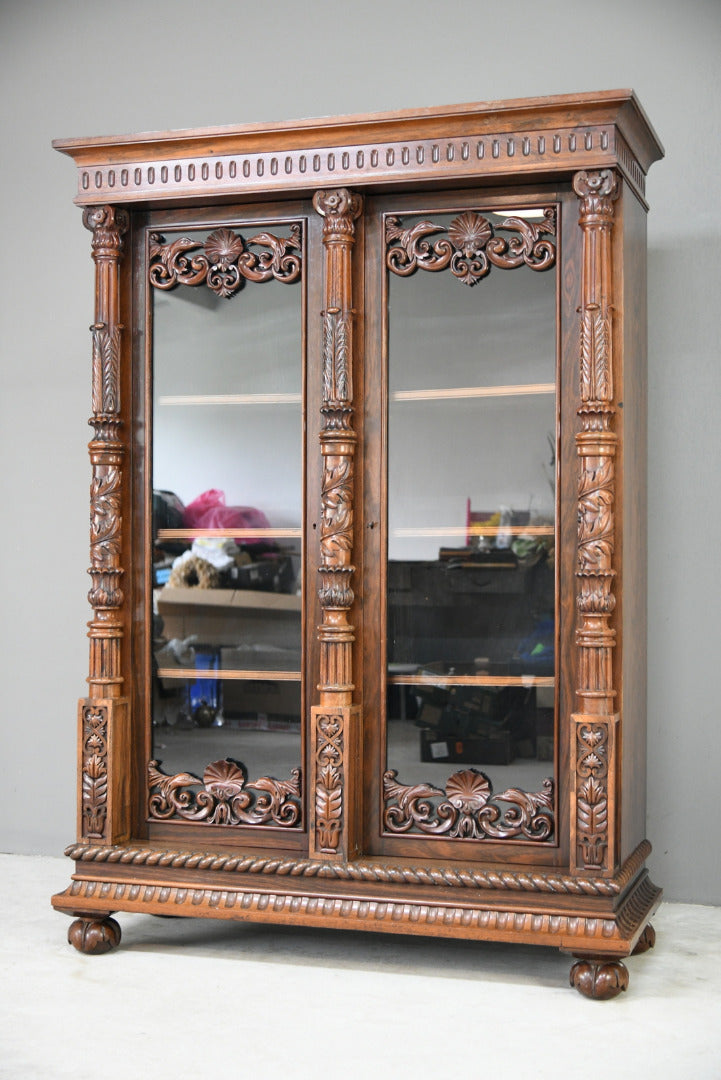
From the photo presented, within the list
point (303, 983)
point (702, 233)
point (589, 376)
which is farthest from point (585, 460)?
point (303, 983)

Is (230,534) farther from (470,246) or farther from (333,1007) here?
(333,1007)

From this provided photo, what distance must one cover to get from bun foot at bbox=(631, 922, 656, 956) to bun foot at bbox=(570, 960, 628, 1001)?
326 millimetres

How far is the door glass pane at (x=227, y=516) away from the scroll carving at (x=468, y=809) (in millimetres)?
285

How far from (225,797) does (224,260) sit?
140 cm

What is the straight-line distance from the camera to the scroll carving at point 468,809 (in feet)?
9.95

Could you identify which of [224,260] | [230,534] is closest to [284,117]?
[224,260]

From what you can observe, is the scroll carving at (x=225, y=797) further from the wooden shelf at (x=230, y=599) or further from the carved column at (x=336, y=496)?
the wooden shelf at (x=230, y=599)

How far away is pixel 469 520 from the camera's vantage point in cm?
314

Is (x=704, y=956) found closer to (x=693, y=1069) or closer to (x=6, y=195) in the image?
(x=693, y=1069)

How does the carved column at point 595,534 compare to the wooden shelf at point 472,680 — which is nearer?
the carved column at point 595,534

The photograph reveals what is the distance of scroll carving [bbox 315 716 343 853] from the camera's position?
121 inches

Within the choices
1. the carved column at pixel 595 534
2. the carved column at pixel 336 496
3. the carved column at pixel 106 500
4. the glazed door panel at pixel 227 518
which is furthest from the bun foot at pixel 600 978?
the carved column at pixel 106 500

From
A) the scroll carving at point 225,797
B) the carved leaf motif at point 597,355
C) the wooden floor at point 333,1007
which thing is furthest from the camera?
the scroll carving at point 225,797

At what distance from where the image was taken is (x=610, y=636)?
9.68ft
